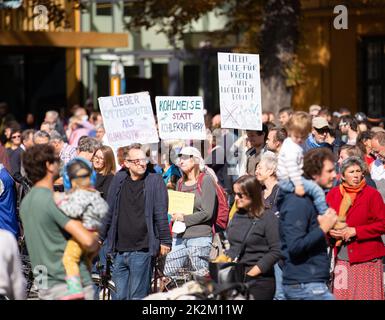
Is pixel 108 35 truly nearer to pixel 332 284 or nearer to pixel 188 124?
pixel 188 124

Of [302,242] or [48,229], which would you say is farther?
[302,242]

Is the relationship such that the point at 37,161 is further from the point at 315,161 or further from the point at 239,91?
the point at 239,91

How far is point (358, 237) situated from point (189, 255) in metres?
1.82

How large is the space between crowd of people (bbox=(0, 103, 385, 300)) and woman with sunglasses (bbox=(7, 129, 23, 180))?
4.95 ft

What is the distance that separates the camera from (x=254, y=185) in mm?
8617

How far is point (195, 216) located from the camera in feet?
36.3

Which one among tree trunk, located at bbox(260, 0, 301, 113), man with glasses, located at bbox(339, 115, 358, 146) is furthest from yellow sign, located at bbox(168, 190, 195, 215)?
tree trunk, located at bbox(260, 0, 301, 113)

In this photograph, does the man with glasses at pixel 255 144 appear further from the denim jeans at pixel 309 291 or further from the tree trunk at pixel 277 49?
the tree trunk at pixel 277 49

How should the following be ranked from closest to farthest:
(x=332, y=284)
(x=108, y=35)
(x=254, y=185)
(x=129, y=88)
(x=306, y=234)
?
(x=306, y=234), (x=254, y=185), (x=332, y=284), (x=129, y=88), (x=108, y=35)

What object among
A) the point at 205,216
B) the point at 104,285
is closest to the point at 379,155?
the point at 205,216

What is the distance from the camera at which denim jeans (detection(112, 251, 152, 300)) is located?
10.3 metres

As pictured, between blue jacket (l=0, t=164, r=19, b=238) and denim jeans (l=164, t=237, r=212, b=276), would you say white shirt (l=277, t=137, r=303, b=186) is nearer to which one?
denim jeans (l=164, t=237, r=212, b=276)

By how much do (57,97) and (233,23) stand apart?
8.75 m
